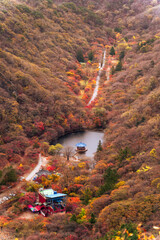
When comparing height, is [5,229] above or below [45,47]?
below

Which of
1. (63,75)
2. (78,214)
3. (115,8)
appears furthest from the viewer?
(115,8)

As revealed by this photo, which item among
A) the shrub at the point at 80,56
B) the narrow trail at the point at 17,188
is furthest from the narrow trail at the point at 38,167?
the shrub at the point at 80,56

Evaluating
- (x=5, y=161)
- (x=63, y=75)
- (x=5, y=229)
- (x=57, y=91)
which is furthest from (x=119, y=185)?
(x=63, y=75)

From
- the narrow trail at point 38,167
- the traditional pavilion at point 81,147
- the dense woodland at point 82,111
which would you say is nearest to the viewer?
the dense woodland at point 82,111

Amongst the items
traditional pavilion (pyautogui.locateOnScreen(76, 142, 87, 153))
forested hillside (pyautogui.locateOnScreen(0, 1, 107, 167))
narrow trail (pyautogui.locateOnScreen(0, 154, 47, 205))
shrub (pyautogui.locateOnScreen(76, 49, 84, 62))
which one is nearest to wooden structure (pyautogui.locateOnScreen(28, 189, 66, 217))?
narrow trail (pyautogui.locateOnScreen(0, 154, 47, 205))

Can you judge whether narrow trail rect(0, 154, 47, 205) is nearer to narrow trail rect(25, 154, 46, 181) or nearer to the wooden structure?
narrow trail rect(25, 154, 46, 181)

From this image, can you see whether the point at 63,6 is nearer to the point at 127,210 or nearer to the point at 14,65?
the point at 14,65

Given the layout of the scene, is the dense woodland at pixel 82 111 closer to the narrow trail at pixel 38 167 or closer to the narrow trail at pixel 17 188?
the narrow trail at pixel 17 188
